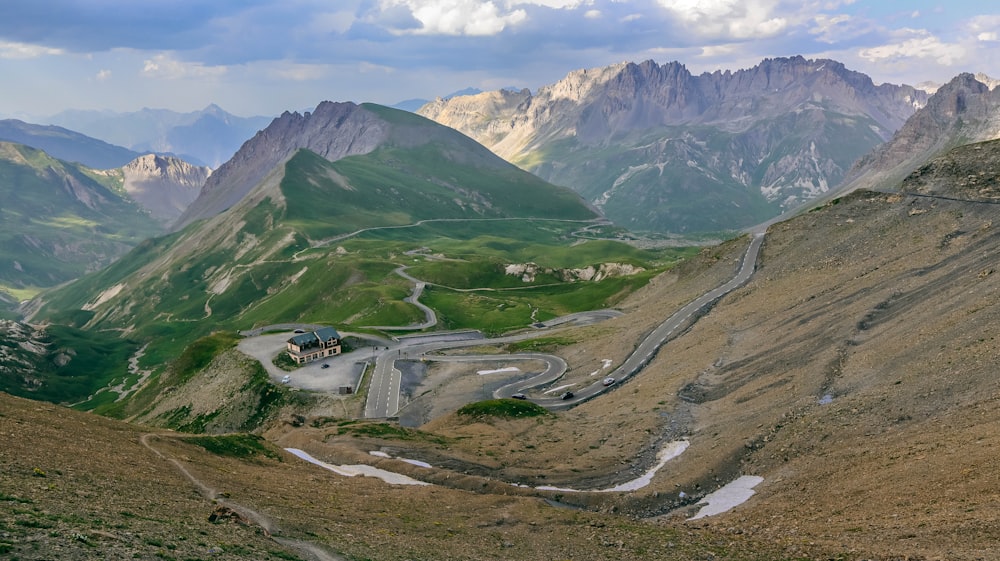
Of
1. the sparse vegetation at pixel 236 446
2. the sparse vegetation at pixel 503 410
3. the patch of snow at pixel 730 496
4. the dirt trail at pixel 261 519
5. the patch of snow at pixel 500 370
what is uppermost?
the dirt trail at pixel 261 519

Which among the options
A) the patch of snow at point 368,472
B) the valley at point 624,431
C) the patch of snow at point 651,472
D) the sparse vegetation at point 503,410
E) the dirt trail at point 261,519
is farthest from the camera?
the sparse vegetation at point 503,410

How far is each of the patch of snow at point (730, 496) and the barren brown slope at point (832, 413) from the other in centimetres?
111

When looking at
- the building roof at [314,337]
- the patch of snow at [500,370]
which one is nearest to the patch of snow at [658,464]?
the patch of snow at [500,370]

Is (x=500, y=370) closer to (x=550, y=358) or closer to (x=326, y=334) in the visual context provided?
(x=550, y=358)

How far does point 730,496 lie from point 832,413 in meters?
14.4

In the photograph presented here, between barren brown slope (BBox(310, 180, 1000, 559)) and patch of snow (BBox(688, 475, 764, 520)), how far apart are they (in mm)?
1112

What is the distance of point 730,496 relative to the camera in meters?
49.4

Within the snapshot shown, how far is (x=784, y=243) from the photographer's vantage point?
126 metres

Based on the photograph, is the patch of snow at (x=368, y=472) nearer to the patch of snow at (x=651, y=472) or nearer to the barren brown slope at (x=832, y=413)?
the barren brown slope at (x=832, y=413)

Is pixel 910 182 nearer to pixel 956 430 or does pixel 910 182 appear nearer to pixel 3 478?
pixel 956 430

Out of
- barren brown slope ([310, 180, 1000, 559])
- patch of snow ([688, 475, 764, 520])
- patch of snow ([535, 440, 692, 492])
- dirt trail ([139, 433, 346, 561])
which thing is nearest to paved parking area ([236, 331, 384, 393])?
barren brown slope ([310, 180, 1000, 559])

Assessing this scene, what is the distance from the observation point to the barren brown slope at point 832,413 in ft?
125

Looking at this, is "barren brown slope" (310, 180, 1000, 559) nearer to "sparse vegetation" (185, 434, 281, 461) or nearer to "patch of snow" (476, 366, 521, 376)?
"patch of snow" (476, 366, 521, 376)

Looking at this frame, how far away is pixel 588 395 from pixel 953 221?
2397 inches
